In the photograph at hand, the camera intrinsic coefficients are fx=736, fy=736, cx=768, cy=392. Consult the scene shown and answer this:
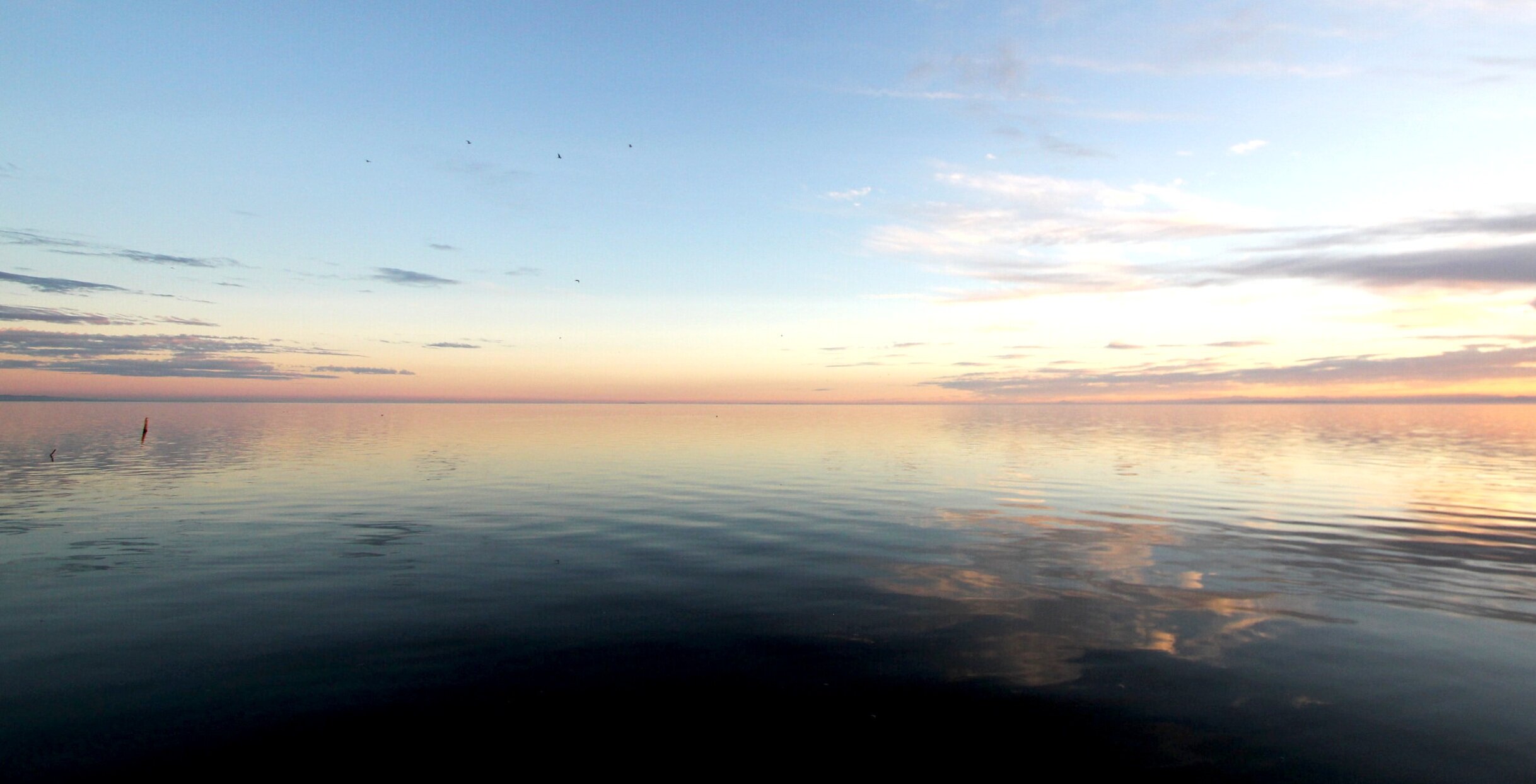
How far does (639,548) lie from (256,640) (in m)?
11.9

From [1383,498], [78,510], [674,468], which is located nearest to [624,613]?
[78,510]

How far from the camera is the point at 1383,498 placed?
38.2 meters

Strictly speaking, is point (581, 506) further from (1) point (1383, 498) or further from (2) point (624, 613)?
(1) point (1383, 498)

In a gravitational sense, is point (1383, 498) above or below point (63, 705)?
above

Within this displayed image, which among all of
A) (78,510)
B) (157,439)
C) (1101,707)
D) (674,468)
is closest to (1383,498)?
(1101,707)

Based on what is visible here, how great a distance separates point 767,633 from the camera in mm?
16406

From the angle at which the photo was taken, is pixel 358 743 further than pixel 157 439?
No

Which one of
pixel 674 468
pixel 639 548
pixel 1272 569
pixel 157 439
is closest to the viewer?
pixel 1272 569

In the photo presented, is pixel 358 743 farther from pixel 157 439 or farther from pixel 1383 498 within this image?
pixel 157 439

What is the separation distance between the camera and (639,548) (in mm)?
25562

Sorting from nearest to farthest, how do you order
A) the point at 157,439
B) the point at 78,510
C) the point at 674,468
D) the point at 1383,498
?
1. the point at 78,510
2. the point at 1383,498
3. the point at 674,468
4. the point at 157,439

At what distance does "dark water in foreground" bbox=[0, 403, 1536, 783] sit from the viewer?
11.2m

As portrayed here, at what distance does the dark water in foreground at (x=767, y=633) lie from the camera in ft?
36.7

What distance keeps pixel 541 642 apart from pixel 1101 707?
1096cm
